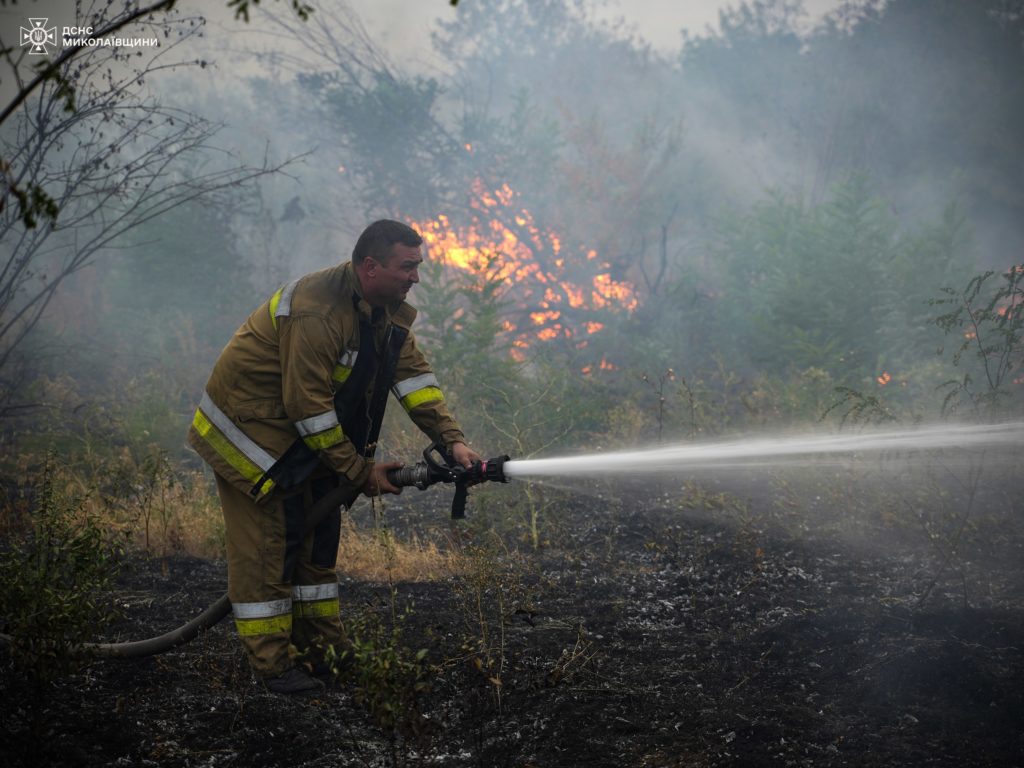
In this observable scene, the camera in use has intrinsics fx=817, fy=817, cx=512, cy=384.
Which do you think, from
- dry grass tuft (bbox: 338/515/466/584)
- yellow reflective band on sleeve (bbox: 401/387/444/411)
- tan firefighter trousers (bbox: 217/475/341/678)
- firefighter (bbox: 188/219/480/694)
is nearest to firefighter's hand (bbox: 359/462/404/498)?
firefighter (bbox: 188/219/480/694)

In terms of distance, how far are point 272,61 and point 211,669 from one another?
57.2 ft

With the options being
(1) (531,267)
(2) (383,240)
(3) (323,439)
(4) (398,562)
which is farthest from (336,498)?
(1) (531,267)

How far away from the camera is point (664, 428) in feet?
30.4

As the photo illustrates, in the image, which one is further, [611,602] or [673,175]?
[673,175]

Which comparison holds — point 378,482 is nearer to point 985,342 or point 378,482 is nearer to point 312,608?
point 312,608

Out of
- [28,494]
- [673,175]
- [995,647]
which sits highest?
[673,175]

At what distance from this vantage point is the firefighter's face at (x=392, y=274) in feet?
12.3

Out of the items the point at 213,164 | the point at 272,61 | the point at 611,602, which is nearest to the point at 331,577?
the point at 611,602

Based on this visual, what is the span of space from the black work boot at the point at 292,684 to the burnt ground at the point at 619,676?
66mm

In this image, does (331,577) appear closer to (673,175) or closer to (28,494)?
(28,494)

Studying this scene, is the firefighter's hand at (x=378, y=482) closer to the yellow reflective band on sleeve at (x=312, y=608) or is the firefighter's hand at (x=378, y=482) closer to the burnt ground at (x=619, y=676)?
the burnt ground at (x=619, y=676)

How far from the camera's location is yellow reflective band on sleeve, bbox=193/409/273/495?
3.62 meters

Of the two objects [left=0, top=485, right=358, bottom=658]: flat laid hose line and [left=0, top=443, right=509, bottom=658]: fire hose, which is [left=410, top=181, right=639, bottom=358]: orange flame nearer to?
[left=0, top=443, right=509, bottom=658]: fire hose

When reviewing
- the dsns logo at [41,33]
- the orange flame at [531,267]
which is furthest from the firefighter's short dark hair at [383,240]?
the orange flame at [531,267]
